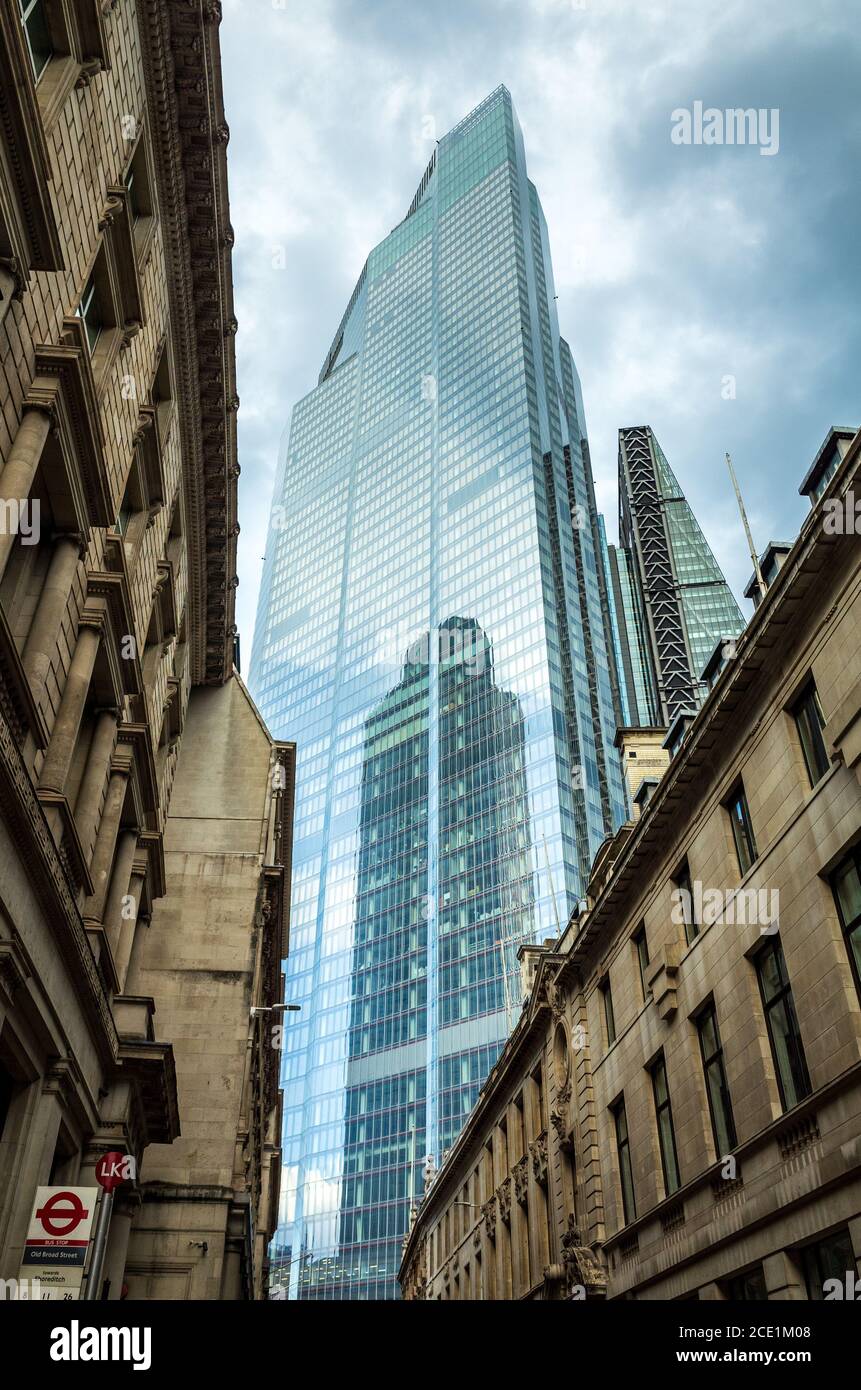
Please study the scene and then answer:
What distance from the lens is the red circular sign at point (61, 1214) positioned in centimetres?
1435

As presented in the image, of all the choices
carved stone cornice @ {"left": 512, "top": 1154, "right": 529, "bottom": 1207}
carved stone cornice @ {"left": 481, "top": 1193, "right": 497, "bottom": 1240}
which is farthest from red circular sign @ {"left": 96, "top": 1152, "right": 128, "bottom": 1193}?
carved stone cornice @ {"left": 481, "top": 1193, "right": 497, "bottom": 1240}

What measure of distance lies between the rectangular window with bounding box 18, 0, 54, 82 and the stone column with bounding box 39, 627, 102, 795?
929 cm

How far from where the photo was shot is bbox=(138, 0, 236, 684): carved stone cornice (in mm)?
22969

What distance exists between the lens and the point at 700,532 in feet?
556

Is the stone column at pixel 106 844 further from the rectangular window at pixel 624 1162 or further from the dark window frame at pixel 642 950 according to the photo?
the rectangular window at pixel 624 1162

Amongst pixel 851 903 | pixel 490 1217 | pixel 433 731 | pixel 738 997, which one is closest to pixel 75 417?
pixel 851 903

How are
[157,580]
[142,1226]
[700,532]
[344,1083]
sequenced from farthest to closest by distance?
[700,532], [344,1083], [142,1226], [157,580]

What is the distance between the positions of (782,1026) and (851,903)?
3.28 metres

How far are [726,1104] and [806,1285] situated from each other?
3.84 m

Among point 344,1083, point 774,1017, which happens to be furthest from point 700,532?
point 774,1017

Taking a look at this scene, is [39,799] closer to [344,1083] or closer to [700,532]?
[344,1083]

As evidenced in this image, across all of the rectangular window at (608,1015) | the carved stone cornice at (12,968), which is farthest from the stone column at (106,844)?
the rectangular window at (608,1015)

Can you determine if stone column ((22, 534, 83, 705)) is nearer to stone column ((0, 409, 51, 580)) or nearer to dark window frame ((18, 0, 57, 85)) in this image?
stone column ((0, 409, 51, 580))

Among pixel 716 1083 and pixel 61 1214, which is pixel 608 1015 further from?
pixel 61 1214
